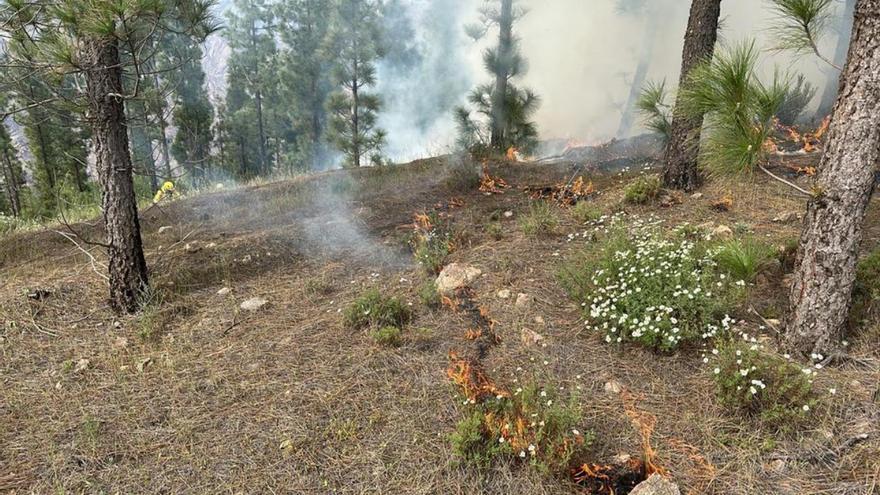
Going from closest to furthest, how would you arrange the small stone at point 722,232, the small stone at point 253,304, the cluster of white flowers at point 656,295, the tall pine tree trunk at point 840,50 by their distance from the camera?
the cluster of white flowers at point 656,295
the small stone at point 722,232
the small stone at point 253,304
the tall pine tree trunk at point 840,50

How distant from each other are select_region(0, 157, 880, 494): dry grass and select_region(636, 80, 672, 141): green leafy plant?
0.93 metres

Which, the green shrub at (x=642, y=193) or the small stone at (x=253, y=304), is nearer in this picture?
the small stone at (x=253, y=304)

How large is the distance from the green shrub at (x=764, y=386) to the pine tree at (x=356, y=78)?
1251 centimetres

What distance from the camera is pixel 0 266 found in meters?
4.96

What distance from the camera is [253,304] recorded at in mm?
3846

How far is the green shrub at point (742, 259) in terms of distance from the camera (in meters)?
2.96

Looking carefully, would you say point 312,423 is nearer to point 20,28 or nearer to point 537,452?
point 537,452

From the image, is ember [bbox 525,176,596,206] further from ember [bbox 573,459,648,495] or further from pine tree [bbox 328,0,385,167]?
pine tree [bbox 328,0,385,167]

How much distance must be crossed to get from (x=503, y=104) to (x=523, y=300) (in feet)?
20.7

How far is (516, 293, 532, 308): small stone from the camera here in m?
3.31

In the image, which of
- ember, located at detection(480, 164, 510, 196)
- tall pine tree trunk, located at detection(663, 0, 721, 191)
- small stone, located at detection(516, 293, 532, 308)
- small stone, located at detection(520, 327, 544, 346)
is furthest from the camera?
ember, located at detection(480, 164, 510, 196)

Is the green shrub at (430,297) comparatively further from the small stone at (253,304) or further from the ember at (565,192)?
the ember at (565,192)

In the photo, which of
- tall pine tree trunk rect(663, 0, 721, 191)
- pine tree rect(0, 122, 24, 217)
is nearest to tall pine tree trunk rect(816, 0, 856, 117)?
tall pine tree trunk rect(663, 0, 721, 191)

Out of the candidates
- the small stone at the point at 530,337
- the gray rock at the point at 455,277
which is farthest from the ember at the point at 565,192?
the small stone at the point at 530,337
